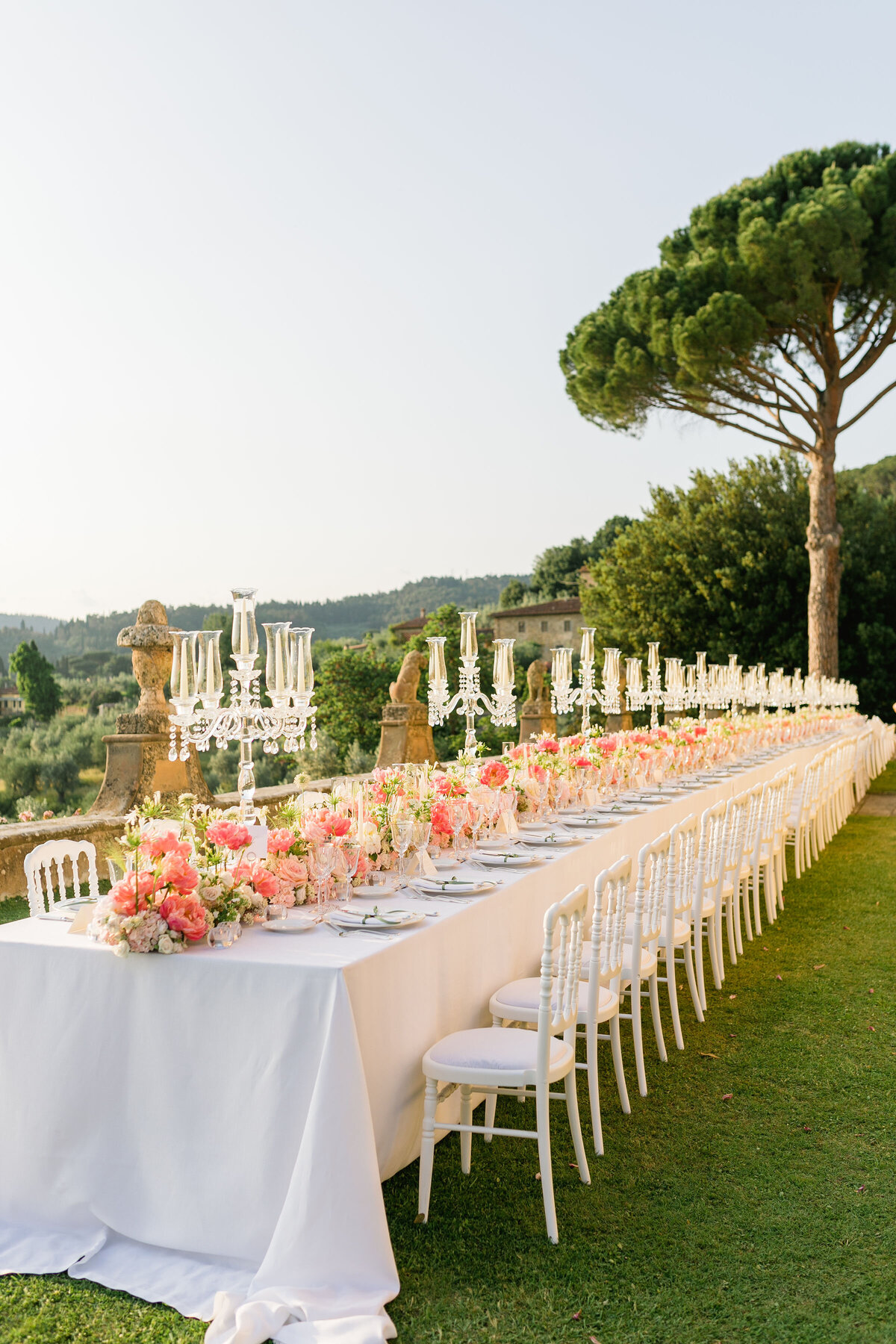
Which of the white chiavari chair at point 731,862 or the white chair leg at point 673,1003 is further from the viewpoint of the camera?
the white chiavari chair at point 731,862

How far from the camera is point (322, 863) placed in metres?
2.92

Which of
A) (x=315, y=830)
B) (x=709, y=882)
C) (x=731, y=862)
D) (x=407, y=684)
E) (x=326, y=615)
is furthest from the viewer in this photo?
(x=326, y=615)

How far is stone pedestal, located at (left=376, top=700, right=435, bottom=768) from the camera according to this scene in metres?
9.17

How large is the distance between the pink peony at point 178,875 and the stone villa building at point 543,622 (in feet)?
121

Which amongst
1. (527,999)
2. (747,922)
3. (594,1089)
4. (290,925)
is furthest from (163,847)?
(747,922)

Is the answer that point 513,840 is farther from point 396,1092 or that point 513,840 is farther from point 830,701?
point 830,701

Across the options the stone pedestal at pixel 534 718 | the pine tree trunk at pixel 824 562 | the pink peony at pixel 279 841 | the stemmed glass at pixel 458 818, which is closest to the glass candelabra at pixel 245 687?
the pink peony at pixel 279 841

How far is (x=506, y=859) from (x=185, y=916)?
4.98ft

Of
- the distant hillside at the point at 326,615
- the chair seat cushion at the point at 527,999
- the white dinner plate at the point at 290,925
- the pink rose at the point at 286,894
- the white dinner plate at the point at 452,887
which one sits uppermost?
the distant hillside at the point at 326,615

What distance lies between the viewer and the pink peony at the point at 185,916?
2447mm


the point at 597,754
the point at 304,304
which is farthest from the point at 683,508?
the point at 597,754

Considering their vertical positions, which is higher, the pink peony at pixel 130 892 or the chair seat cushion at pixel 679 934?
the pink peony at pixel 130 892

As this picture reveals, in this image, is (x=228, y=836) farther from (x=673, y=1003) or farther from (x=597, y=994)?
(x=673, y=1003)

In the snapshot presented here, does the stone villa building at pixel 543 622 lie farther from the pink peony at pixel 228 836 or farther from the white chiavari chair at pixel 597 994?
the pink peony at pixel 228 836
